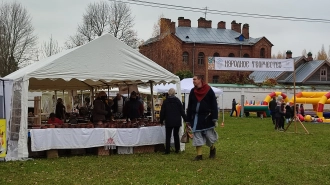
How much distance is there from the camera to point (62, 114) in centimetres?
1745

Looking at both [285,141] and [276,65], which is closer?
[285,141]

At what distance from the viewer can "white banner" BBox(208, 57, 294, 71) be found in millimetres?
20172

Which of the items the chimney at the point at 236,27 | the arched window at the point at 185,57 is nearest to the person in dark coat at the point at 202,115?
the arched window at the point at 185,57

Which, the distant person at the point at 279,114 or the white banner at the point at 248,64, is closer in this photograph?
the white banner at the point at 248,64

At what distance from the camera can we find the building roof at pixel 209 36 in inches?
2497

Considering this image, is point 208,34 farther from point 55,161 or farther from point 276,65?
point 55,161

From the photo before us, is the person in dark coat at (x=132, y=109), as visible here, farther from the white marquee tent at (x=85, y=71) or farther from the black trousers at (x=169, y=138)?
the black trousers at (x=169, y=138)

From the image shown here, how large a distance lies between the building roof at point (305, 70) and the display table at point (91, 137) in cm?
4852

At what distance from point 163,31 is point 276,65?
31392mm

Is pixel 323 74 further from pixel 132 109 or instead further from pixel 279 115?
pixel 132 109

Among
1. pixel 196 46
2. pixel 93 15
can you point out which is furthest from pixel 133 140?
pixel 196 46

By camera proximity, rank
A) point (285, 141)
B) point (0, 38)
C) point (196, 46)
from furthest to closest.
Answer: point (196, 46) < point (0, 38) < point (285, 141)

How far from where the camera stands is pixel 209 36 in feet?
215

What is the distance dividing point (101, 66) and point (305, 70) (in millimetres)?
52517
